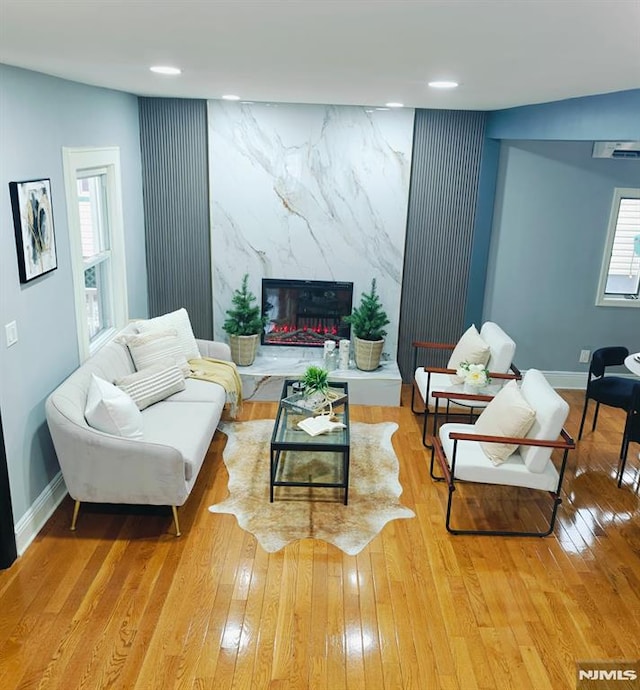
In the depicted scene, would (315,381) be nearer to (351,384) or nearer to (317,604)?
(351,384)

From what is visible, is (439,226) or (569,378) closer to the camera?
(439,226)

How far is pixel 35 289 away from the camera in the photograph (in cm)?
360

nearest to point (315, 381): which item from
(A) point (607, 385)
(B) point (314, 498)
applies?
(B) point (314, 498)

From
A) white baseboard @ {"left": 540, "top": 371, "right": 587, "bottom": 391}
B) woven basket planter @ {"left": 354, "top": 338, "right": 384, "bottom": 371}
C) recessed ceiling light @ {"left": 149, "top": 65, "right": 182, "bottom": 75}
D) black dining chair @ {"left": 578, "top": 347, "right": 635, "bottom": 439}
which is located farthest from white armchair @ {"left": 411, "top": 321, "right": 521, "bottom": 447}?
recessed ceiling light @ {"left": 149, "top": 65, "right": 182, "bottom": 75}

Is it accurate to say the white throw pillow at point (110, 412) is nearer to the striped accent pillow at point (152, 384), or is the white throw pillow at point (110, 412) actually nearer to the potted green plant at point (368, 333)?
the striped accent pillow at point (152, 384)

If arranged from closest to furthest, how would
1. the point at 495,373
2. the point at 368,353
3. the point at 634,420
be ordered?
1. the point at 634,420
2. the point at 495,373
3. the point at 368,353

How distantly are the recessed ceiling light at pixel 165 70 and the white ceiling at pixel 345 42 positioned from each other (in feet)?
0.21

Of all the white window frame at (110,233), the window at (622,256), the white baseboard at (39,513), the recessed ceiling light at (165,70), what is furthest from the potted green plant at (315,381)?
the window at (622,256)

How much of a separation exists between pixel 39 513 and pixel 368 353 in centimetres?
302

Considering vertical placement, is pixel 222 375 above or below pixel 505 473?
above

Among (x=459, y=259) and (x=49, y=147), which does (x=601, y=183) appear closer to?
(x=459, y=259)

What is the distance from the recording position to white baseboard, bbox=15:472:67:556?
3.47 metres

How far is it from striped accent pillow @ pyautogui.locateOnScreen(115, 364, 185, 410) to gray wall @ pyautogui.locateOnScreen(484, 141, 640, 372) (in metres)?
3.16

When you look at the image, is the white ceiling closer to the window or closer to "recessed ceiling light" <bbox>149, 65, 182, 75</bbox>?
"recessed ceiling light" <bbox>149, 65, 182, 75</bbox>
